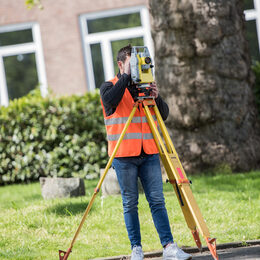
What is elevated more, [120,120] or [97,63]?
[97,63]

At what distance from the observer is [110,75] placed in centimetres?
1348

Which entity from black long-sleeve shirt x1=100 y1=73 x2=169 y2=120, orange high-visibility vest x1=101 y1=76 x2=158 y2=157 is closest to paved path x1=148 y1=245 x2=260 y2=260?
orange high-visibility vest x1=101 y1=76 x2=158 y2=157

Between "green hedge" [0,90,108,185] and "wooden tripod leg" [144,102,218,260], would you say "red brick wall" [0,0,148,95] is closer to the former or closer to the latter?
"green hedge" [0,90,108,185]

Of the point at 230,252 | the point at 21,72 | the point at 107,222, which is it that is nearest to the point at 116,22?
the point at 21,72

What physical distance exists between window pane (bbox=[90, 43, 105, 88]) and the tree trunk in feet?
16.9

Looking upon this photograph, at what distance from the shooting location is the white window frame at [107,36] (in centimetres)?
1330

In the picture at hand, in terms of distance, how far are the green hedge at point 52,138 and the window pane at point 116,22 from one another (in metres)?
3.91

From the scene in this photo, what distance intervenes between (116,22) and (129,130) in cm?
910

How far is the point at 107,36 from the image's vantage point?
13422 mm

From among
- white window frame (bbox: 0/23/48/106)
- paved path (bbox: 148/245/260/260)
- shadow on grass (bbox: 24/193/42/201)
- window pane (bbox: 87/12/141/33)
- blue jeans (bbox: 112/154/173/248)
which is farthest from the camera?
white window frame (bbox: 0/23/48/106)

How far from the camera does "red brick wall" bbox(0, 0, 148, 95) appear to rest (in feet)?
43.8

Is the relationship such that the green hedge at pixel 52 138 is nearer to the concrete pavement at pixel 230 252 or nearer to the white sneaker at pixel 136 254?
the concrete pavement at pixel 230 252

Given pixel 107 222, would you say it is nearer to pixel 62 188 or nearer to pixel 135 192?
pixel 62 188

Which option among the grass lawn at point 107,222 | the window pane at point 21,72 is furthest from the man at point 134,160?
the window pane at point 21,72
